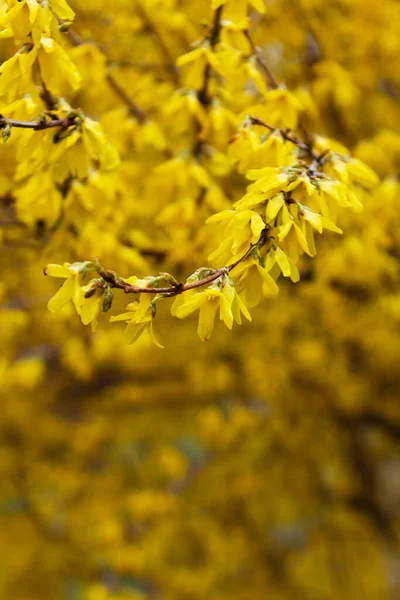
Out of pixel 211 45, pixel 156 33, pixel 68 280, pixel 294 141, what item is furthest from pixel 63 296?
pixel 156 33

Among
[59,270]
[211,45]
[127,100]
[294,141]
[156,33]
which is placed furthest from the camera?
[156,33]

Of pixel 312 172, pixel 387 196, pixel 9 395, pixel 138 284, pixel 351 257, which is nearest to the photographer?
pixel 138 284

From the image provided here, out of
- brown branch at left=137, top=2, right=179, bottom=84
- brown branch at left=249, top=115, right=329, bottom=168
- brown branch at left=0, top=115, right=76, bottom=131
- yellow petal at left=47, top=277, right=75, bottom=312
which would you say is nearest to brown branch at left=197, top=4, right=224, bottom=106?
brown branch at left=249, top=115, right=329, bottom=168

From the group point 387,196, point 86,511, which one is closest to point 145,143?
point 387,196

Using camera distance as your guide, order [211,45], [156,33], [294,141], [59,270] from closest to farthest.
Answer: [59,270] < [294,141] < [211,45] < [156,33]

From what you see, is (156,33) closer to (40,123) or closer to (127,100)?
(127,100)

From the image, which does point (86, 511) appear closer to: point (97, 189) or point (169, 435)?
point (169, 435)

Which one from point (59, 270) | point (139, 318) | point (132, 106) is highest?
point (59, 270)

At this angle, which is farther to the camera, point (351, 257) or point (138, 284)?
point (351, 257)

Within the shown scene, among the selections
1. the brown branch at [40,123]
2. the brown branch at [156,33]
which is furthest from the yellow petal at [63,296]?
the brown branch at [156,33]
